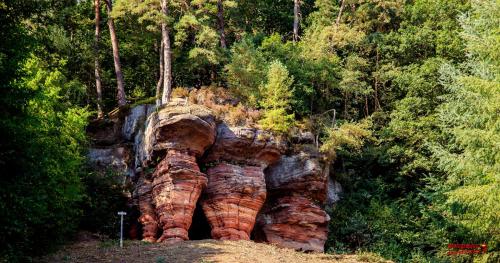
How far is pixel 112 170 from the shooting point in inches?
907

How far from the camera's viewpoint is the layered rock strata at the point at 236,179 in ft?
68.9

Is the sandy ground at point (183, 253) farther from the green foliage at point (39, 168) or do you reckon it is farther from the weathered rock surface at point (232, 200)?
the weathered rock surface at point (232, 200)

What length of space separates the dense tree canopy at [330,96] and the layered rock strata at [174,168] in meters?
2.87

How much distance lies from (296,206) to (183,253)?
8.55 meters

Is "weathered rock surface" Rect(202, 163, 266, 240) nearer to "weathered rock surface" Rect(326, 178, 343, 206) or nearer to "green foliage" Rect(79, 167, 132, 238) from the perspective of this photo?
"green foliage" Rect(79, 167, 132, 238)

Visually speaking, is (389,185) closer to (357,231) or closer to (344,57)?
(357,231)

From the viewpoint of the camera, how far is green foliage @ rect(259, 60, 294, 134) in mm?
23141

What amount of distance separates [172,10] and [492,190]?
2080 centimetres

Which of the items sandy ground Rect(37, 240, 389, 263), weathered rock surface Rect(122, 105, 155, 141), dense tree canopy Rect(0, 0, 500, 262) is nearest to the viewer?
dense tree canopy Rect(0, 0, 500, 262)

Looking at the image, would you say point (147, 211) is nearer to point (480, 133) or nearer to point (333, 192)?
point (333, 192)

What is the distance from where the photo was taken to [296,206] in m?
23.3

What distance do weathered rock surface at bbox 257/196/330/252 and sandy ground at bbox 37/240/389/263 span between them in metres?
3.47

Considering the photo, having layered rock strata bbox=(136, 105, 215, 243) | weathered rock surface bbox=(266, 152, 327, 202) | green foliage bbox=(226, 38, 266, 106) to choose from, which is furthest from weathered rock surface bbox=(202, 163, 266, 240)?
green foliage bbox=(226, 38, 266, 106)

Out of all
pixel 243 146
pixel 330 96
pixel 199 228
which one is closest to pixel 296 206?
pixel 243 146
